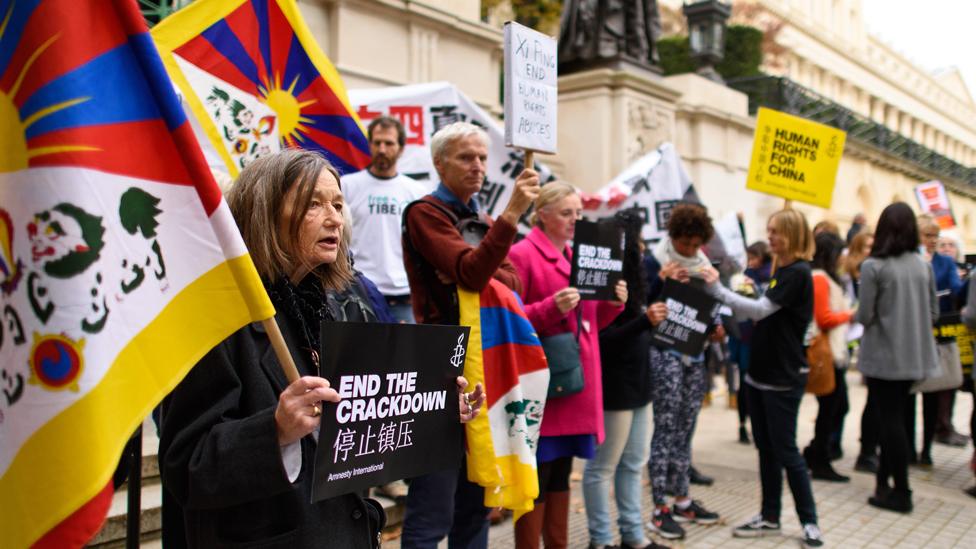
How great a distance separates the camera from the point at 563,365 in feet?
12.0

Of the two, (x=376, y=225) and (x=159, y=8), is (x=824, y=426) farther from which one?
(x=159, y=8)

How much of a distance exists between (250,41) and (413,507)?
2.27 meters

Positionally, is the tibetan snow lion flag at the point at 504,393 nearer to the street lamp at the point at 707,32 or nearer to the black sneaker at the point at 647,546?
the black sneaker at the point at 647,546

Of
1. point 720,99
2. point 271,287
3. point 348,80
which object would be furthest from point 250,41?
point 720,99

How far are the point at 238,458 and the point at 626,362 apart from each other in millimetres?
2972

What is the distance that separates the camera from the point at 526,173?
3104 mm

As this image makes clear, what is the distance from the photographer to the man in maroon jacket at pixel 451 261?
3057mm

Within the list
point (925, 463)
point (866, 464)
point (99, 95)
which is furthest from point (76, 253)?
point (925, 463)

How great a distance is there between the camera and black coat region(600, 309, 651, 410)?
434cm

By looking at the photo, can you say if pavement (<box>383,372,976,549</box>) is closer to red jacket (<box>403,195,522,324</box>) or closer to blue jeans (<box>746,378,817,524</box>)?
blue jeans (<box>746,378,817,524</box>)

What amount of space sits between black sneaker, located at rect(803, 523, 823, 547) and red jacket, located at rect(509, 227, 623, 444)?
1734mm

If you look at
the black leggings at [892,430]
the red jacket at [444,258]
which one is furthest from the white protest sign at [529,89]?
the black leggings at [892,430]

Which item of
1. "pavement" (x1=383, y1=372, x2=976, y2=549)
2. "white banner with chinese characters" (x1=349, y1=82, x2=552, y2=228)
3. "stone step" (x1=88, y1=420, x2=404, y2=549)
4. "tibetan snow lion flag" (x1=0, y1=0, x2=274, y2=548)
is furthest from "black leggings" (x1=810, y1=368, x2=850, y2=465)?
"tibetan snow lion flag" (x1=0, y1=0, x2=274, y2=548)

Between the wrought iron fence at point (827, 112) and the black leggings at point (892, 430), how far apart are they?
12.7 m
